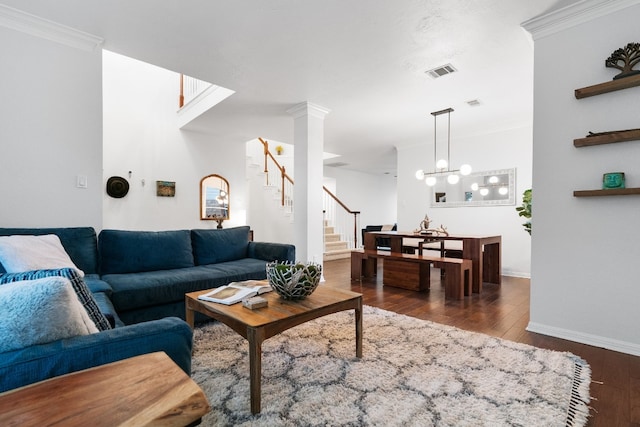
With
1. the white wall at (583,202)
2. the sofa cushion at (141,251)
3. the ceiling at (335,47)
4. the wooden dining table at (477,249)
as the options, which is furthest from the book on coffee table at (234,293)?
the wooden dining table at (477,249)

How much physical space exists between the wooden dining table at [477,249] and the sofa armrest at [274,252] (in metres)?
1.77

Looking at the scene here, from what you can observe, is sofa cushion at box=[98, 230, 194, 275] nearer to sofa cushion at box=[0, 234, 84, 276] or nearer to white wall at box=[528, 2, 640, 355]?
sofa cushion at box=[0, 234, 84, 276]

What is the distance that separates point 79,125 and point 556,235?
439 centimetres

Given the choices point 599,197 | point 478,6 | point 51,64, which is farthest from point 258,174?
point 599,197

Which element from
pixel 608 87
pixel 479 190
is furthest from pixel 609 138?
pixel 479 190

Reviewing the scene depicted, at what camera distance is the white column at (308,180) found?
4.49 m

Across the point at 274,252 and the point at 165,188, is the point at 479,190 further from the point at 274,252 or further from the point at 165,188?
the point at 165,188

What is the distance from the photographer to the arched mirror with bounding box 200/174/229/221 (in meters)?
6.14

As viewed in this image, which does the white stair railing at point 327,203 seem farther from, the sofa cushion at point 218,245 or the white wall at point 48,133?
the white wall at point 48,133

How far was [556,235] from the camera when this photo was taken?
253 cm

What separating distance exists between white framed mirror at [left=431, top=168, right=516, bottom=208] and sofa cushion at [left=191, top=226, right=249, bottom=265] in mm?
4209

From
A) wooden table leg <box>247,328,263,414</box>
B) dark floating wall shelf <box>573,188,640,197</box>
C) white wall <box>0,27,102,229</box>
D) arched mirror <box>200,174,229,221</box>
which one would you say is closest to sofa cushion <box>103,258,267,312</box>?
white wall <box>0,27,102,229</box>

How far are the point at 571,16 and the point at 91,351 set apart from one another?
3595 mm

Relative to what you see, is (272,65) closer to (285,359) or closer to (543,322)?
(285,359)
